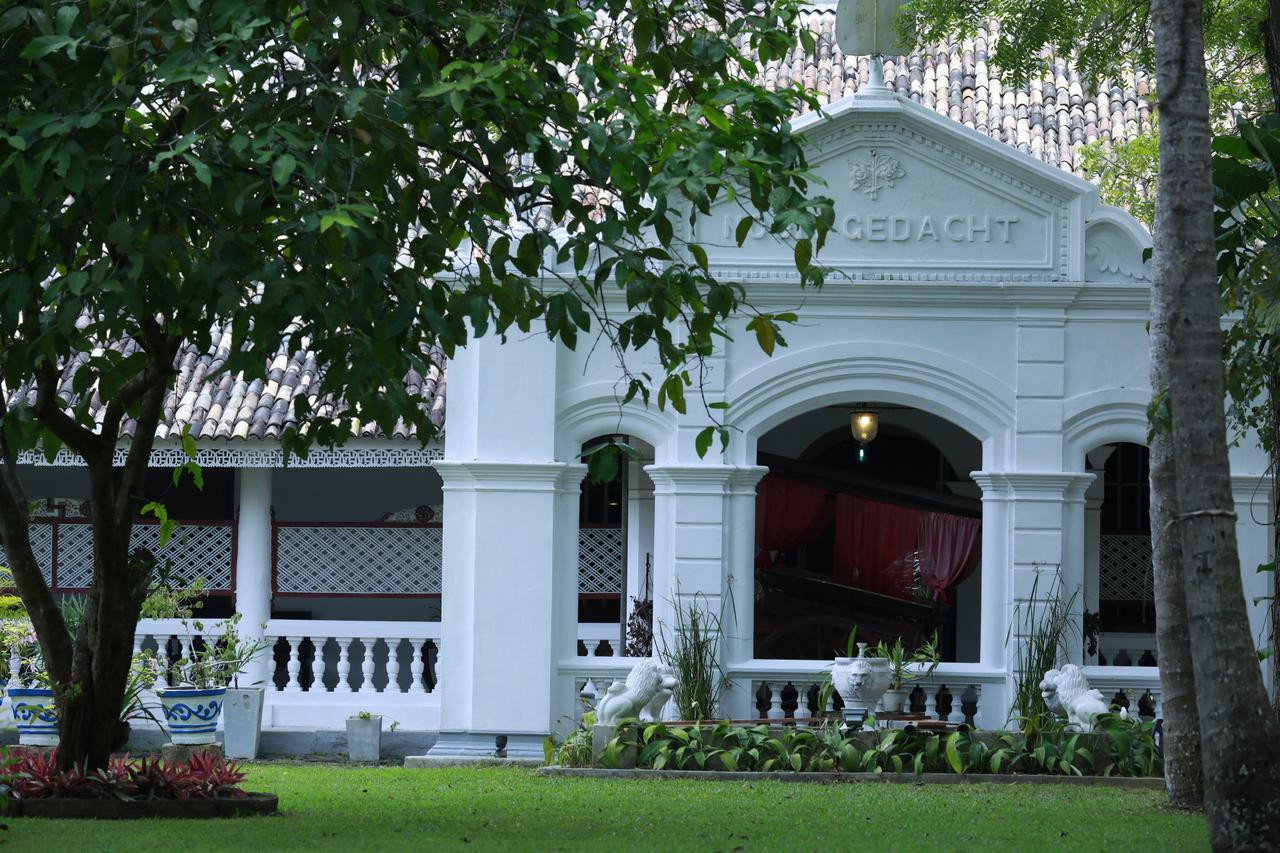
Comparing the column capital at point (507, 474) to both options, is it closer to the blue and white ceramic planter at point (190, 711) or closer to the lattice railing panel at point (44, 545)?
the blue and white ceramic planter at point (190, 711)

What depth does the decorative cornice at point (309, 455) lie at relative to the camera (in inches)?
565

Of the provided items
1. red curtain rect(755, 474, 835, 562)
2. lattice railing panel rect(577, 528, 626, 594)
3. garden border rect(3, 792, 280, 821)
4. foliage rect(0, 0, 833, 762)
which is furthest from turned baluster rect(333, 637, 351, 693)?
foliage rect(0, 0, 833, 762)

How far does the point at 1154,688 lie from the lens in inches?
544

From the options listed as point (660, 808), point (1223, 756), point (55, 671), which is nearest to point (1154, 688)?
point (660, 808)

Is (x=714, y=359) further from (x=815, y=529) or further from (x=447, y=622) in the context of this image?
(x=815, y=529)

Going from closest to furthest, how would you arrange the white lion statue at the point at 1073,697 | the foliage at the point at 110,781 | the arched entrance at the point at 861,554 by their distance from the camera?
the foliage at the point at 110,781
the white lion statue at the point at 1073,697
the arched entrance at the point at 861,554

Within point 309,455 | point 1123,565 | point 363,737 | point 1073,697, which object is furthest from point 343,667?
point 1123,565

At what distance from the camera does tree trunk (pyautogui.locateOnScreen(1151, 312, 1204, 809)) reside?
9891 mm

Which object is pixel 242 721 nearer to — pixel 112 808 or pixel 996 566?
pixel 112 808

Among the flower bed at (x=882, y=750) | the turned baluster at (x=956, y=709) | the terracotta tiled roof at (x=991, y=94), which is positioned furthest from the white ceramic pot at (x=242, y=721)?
the turned baluster at (x=956, y=709)

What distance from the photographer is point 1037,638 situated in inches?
531

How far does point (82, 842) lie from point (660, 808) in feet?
11.2

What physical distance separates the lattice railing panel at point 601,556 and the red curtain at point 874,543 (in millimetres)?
2667

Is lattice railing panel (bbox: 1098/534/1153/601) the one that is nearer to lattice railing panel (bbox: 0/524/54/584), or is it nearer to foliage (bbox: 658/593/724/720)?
foliage (bbox: 658/593/724/720)
